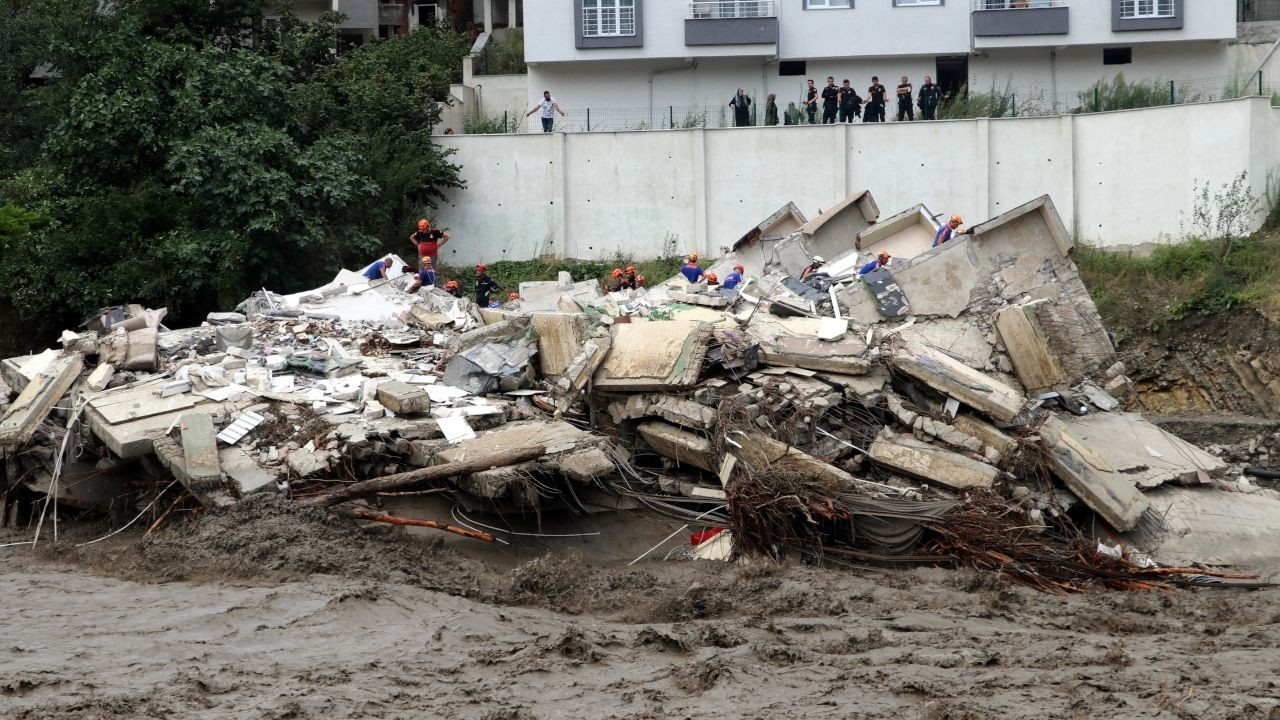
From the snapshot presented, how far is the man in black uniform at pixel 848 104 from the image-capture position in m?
24.3

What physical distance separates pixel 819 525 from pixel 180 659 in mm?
5301

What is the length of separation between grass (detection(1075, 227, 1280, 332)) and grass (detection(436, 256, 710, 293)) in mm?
7261

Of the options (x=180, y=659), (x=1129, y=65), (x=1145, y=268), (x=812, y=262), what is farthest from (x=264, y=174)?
(x=1129, y=65)

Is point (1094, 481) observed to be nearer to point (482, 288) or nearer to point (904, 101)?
point (482, 288)

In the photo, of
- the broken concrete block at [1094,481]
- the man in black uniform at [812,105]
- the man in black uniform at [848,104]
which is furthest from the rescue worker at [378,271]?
the man in black uniform at [848,104]

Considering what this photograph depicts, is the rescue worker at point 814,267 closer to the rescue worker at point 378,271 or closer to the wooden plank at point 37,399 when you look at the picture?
the rescue worker at point 378,271

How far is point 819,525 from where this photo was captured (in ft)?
34.7

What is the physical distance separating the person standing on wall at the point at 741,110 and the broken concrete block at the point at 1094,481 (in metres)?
14.6

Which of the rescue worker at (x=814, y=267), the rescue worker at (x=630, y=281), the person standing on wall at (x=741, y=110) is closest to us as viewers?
the rescue worker at (x=814, y=267)

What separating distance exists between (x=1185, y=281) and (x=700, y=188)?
29.5 feet

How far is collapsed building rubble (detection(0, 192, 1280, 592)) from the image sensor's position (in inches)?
414

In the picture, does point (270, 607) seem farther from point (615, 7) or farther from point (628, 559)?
point (615, 7)

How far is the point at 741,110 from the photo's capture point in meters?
25.2

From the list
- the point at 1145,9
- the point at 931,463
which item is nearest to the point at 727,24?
the point at 1145,9
